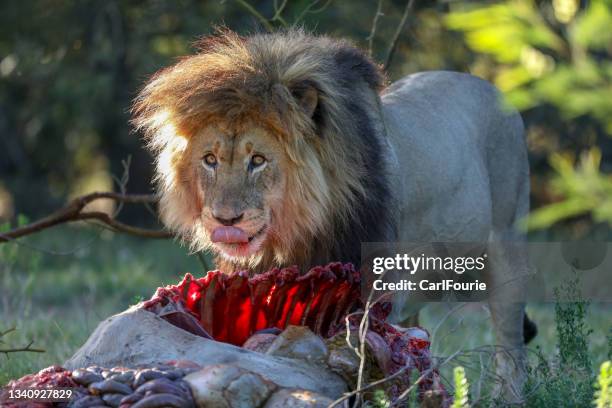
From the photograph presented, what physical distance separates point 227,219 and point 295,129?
0.45 meters

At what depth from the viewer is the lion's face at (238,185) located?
14.4 ft

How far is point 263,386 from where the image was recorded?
10.1 feet

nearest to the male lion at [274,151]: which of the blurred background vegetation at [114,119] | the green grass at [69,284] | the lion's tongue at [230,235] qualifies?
the lion's tongue at [230,235]

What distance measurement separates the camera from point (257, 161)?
178 inches

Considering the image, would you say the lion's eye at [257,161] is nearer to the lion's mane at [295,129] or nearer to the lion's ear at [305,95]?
the lion's mane at [295,129]

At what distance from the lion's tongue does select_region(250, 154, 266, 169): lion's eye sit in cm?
30

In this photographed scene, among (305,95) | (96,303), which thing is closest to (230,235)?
(305,95)

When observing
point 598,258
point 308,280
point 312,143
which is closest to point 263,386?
point 308,280

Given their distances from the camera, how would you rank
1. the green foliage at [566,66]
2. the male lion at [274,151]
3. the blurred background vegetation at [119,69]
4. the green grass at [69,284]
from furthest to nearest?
the blurred background vegetation at [119,69] < the green grass at [69,284] < the male lion at [274,151] < the green foliage at [566,66]

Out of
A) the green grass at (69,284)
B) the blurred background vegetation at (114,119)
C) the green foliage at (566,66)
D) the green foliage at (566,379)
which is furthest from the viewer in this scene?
the blurred background vegetation at (114,119)

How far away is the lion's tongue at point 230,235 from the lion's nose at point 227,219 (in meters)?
0.02

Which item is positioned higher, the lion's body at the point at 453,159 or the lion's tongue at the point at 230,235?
the lion's body at the point at 453,159

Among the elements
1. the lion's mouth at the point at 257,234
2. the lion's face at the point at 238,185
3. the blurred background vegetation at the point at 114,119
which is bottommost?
the lion's mouth at the point at 257,234

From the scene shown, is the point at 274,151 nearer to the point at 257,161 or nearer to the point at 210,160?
the point at 257,161
